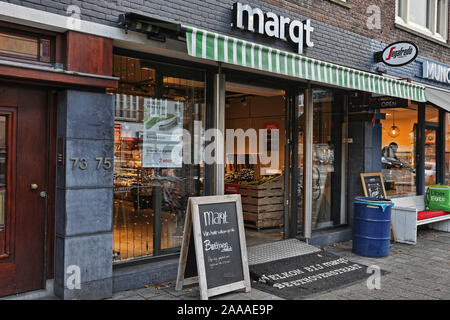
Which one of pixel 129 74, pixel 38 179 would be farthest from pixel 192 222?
pixel 129 74

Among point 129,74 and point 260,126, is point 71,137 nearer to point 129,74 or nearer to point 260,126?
point 129,74

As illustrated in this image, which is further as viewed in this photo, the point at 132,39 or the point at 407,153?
the point at 407,153

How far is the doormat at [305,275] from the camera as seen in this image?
518 cm

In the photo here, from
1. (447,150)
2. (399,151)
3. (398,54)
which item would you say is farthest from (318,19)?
(447,150)

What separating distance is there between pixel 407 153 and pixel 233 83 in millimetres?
5753

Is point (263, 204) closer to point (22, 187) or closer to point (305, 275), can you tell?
point (305, 275)

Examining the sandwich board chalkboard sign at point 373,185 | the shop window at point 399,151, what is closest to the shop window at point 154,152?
the sandwich board chalkboard sign at point 373,185

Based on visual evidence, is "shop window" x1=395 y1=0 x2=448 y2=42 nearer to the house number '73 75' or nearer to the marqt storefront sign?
the marqt storefront sign

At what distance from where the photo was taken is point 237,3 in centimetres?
607

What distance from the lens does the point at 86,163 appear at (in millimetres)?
4598

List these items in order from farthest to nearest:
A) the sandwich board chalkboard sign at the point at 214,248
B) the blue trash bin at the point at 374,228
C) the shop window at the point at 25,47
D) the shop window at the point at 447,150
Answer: the shop window at the point at 447,150, the blue trash bin at the point at 374,228, the sandwich board chalkboard sign at the point at 214,248, the shop window at the point at 25,47

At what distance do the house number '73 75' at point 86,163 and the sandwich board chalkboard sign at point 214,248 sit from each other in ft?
3.58

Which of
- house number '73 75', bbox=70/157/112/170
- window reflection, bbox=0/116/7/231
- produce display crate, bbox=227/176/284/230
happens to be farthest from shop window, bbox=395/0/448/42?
window reflection, bbox=0/116/7/231

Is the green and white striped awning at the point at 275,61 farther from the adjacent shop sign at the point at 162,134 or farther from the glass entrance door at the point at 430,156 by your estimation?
the glass entrance door at the point at 430,156
